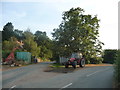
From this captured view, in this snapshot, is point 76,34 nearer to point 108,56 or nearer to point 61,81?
point 108,56

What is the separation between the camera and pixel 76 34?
3152 centimetres

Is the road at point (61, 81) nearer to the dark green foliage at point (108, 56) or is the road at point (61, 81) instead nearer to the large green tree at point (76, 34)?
the large green tree at point (76, 34)

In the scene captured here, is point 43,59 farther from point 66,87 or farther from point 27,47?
point 66,87

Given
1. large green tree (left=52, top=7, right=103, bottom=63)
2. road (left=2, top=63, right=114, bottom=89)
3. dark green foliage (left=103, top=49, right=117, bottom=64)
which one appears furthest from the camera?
dark green foliage (left=103, top=49, right=117, bottom=64)

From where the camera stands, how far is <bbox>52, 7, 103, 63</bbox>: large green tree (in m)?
31.6

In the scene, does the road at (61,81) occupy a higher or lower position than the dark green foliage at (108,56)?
lower

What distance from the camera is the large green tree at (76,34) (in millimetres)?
31641

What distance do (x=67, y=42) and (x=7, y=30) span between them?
46108 millimetres

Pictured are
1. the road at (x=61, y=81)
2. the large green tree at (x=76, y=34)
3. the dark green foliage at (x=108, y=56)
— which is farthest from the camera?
the dark green foliage at (x=108, y=56)

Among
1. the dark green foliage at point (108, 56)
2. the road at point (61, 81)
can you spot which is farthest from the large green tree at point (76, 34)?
the road at point (61, 81)

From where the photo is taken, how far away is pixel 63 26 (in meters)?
32.7

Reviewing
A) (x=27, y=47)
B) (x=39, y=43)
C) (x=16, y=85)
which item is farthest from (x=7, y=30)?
(x=16, y=85)

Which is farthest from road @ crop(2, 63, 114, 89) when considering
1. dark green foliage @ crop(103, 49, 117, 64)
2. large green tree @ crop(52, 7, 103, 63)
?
dark green foliage @ crop(103, 49, 117, 64)

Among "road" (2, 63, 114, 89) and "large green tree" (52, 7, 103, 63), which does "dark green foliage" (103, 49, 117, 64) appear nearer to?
"large green tree" (52, 7, 103, 63)
